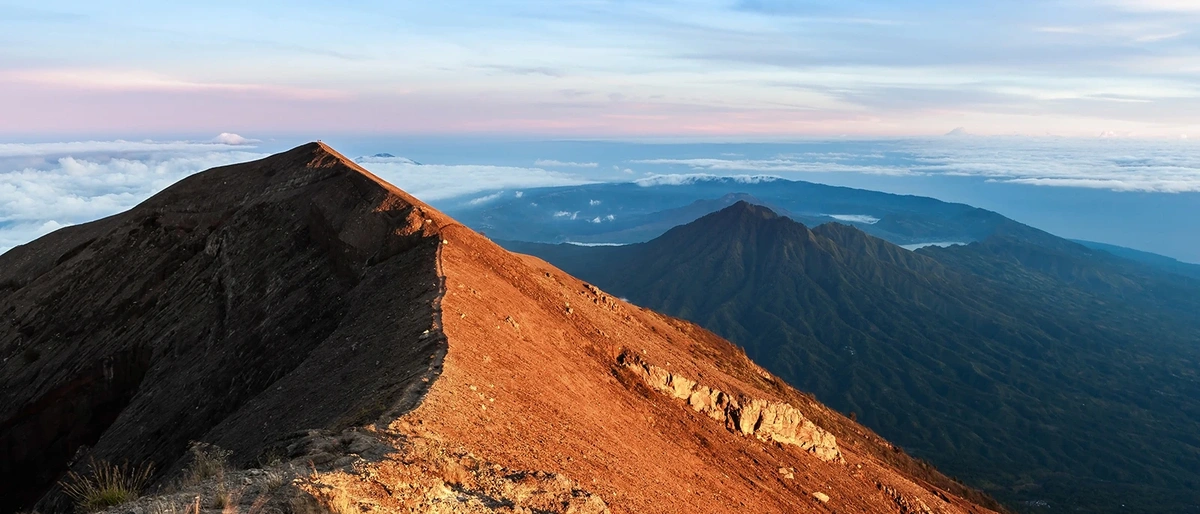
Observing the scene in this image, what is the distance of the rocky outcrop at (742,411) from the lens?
85.3 ft

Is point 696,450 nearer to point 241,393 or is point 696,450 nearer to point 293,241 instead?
point 241,393

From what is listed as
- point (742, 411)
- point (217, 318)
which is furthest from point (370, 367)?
point (217, 318)

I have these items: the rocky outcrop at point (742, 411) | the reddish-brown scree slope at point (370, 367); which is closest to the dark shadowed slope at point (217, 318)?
the reddish-brown scree slope at point (370, 367)

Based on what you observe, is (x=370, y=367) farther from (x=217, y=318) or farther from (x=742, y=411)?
(x=217, y=318)

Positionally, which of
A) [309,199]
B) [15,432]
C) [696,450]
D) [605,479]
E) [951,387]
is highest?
[309,199]

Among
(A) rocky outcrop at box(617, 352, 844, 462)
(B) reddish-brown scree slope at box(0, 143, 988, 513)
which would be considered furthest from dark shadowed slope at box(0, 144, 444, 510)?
(A) rocky outcrop at box(617, 352, 844, 462)

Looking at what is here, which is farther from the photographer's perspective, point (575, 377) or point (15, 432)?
point (15, 432)

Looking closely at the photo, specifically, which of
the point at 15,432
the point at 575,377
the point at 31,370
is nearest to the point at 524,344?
the point at 575,377

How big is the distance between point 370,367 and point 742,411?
44.9ft

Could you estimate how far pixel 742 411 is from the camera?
26.8 metres

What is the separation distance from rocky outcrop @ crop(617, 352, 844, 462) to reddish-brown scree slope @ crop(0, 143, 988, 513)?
0.08 metres

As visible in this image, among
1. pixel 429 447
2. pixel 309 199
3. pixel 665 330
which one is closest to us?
pixel 429 447

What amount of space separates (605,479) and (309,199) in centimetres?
2713

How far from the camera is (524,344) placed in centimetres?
2214
